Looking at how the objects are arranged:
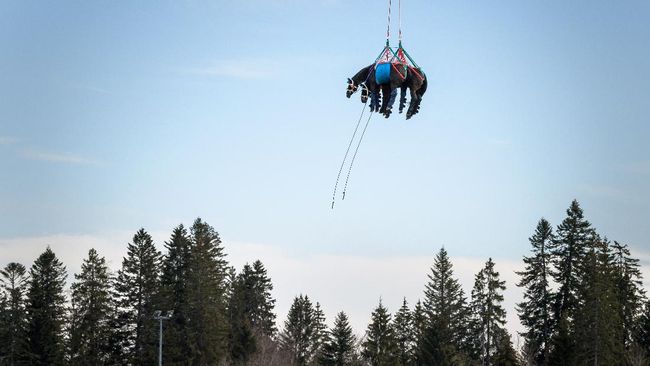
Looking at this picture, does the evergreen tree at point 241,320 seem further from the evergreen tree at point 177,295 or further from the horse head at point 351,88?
the horse head at point 351,88

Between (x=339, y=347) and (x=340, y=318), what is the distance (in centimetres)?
245

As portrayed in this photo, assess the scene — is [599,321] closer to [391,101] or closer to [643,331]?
[643,331]

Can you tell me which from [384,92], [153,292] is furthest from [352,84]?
[153,292]

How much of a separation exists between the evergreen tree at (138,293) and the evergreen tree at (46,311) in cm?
615

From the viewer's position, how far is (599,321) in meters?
70.0

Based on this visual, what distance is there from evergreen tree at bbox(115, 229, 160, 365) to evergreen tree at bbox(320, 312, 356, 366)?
13.5m

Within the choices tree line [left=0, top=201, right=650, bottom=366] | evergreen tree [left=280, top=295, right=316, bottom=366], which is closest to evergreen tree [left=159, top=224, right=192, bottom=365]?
tree line [left=0, top=201, right=650, bottom=366]

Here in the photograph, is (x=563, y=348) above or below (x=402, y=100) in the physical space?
below

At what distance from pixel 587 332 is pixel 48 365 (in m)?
43.0

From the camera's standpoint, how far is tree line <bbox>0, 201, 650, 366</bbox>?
73.1m

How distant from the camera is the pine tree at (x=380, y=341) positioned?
77.2 m

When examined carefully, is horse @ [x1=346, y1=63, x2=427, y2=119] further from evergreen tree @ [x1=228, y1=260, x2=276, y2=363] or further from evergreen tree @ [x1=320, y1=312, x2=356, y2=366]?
evergreen tree @ [x1=228, y1=260, x2=276, y2=363]

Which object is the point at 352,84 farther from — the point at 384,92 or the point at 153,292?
the point at 153,292

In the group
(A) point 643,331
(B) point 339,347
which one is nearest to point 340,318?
(B) point 339,347
